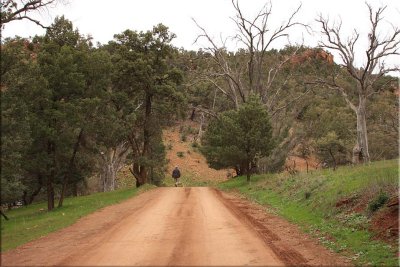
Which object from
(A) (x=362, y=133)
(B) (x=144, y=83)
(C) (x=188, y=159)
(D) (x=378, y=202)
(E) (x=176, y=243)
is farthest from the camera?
(C) (x=188, y=159)

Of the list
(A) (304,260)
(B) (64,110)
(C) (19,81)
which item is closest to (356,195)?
(A) (304,260)

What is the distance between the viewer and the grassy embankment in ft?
33.7

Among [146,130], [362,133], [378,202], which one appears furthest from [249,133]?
[378,202]

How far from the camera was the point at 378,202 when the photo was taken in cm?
1251

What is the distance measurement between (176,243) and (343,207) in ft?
21.5

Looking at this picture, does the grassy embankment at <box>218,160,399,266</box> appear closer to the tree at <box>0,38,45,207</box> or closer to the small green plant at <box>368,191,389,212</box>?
the small green plant at <box>368,191,389,212</box>

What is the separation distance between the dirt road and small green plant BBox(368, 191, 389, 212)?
2.24 m

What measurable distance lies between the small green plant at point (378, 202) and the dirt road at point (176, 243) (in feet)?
7.35

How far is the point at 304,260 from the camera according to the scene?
31.6 feet

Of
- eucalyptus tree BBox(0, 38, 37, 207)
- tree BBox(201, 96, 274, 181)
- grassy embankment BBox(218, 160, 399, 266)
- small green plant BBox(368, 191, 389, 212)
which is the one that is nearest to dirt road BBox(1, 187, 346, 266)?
grassy embankment BBox(218, 160, 399, 266)

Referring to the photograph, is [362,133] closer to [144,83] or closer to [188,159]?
[144,83]

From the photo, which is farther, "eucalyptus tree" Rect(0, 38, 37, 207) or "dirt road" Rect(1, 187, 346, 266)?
"eucalyptus tree" Rect(0, 38, 37, 207)

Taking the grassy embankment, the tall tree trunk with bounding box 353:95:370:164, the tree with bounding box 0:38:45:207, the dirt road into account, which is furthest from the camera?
the tall tree trunk with bounding box 353:95:370:164

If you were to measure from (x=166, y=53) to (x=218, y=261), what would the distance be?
1056 inches
